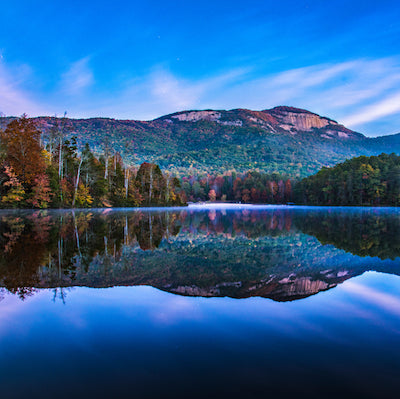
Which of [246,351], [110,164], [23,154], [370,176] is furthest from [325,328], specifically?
[370,176]

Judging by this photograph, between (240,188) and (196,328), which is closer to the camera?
(196,328)

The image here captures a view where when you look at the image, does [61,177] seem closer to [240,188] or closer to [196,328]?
[196,328]

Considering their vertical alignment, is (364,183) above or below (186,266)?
above

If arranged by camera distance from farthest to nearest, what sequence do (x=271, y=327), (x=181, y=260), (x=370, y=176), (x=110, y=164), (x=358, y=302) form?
(x=370, y=176), (x=110, y=164), (x=181, y=260), (x=358, y=302), (x=271, y=327)

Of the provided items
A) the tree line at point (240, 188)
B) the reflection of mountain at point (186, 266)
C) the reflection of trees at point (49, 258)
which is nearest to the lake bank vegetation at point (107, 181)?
the tree line at point (240, 188)

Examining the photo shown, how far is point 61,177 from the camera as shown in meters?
40.2

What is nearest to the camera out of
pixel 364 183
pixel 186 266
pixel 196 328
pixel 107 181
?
pixel 196 328

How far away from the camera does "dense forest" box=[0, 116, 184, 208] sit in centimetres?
3247

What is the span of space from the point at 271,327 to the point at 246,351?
76cm

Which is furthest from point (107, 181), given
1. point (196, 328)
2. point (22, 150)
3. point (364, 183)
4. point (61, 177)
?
point (364, 183)

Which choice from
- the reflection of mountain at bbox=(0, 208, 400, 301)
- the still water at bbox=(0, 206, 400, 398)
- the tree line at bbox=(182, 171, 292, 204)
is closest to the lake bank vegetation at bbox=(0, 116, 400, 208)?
the tree line at bbox=(182, 171, 292, 204)

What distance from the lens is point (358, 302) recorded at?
4727 millimetres

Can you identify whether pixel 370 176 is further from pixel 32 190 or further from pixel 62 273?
pixel 62 273

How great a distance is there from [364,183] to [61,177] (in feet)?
241
